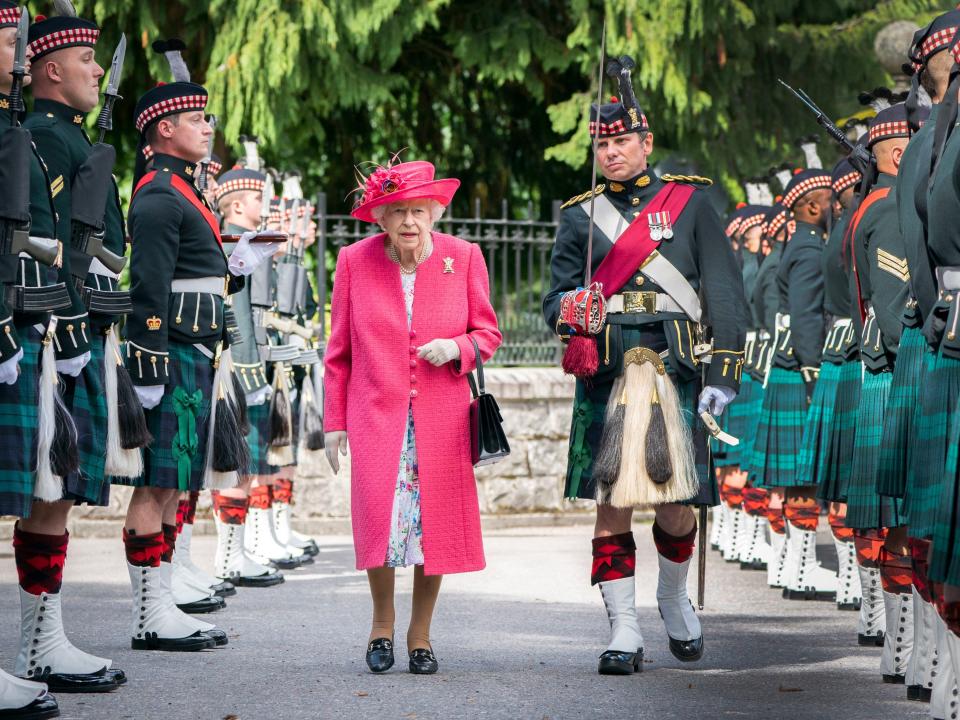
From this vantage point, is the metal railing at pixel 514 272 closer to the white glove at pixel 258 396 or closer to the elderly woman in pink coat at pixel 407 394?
the white glove at pixel 258 396

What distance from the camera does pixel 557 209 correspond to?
→ 13.9 m

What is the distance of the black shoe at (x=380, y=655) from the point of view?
6.38m

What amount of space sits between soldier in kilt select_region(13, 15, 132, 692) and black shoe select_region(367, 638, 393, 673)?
3.27 feet

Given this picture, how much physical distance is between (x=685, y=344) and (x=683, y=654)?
4.25ft

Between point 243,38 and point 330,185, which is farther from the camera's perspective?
point 330,185

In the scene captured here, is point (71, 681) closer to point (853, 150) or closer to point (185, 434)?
point (185, 434)

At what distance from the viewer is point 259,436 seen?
9695mm

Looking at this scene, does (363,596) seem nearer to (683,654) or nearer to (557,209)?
(683,654)

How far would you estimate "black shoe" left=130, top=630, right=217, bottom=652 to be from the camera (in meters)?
6.82

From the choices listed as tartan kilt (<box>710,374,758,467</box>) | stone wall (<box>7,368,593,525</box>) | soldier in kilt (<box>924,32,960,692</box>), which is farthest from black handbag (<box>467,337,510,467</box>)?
stone wall (<box>7,368,593,525</box>)

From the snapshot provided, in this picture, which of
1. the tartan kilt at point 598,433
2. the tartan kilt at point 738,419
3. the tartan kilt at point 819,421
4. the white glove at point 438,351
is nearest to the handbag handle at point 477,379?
the white glove at point 438,351

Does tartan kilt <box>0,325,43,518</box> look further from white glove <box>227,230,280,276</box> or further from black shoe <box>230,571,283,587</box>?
black shoe <box>230,571,283,587</box>

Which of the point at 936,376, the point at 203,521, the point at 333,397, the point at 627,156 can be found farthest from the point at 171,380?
the point at 203,521

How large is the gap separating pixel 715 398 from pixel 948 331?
7.48ft
